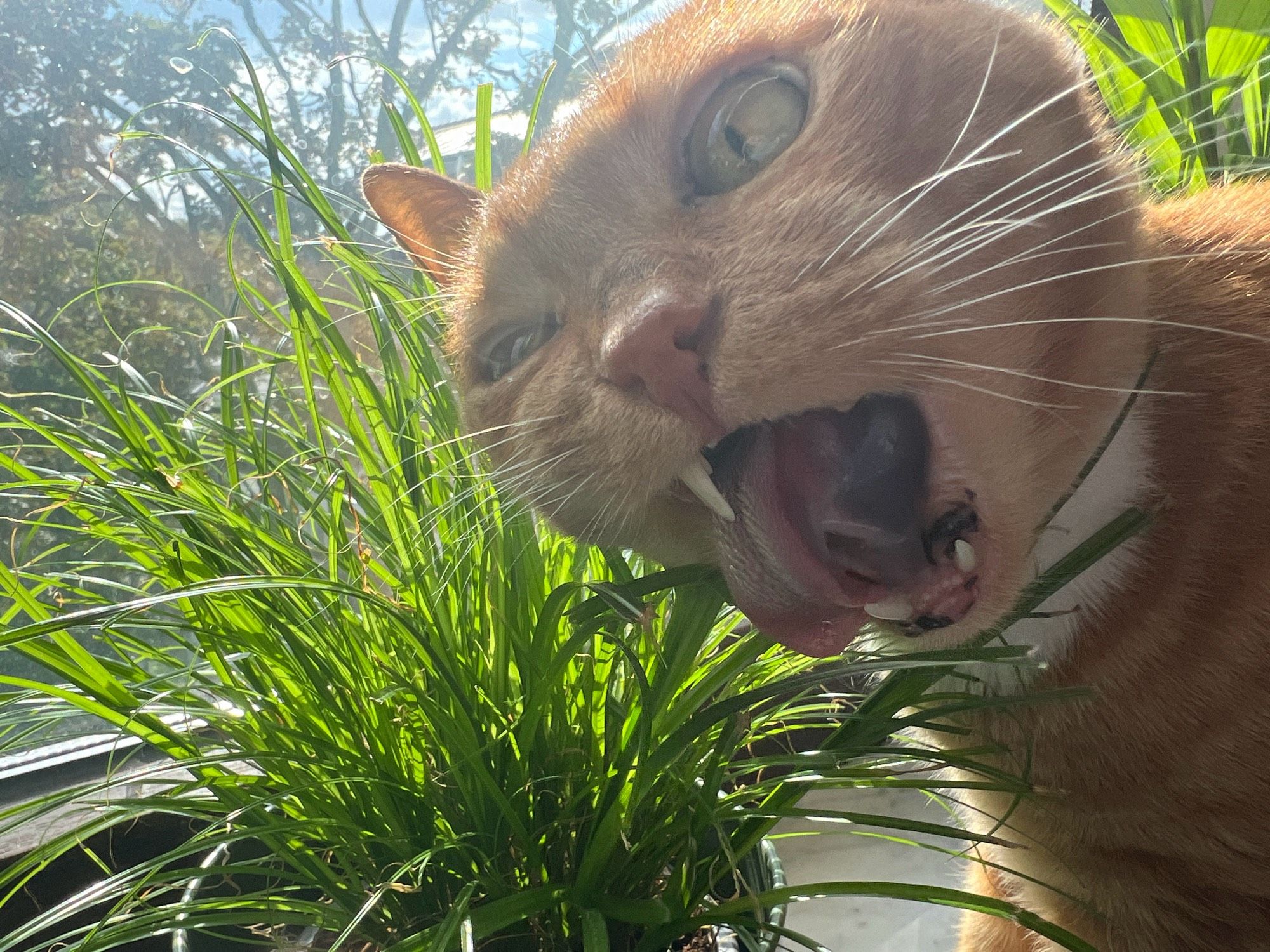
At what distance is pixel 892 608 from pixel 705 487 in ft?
0.39

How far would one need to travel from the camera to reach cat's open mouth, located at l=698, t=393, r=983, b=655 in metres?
0.45

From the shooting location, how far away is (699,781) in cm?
67

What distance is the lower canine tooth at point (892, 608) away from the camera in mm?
458

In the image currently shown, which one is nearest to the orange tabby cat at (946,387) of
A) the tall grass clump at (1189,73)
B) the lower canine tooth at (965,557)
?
the lower canine tooth at (965,557)

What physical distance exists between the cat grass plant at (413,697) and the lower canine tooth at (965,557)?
7 centimetres

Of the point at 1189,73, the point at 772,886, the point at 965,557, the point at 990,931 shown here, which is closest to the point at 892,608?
the point at 965,557

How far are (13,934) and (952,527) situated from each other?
596 mm

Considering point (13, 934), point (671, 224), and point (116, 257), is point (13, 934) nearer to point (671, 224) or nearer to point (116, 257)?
point (671, 224)

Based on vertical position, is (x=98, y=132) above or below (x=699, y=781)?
above

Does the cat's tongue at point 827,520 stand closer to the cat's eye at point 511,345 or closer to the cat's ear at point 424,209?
the cat's eye at point 511,345

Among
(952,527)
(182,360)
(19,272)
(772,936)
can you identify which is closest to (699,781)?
(772,936)

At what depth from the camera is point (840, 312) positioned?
41 centimetres

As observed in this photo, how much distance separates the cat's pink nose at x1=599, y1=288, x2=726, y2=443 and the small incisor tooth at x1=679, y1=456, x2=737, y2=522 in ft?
0.07

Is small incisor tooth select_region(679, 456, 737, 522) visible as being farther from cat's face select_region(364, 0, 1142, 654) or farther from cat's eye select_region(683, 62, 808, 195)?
cat's eye select_region(683, 62, 808, 195)
